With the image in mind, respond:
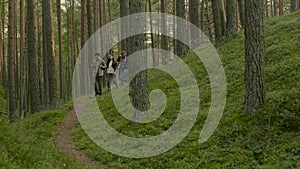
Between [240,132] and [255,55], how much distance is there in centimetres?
196

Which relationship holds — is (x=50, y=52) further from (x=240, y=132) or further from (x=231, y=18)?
(x=240, y=132)

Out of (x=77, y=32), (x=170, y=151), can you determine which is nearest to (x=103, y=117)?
(x=170, y=151)

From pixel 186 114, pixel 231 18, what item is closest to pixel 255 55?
pixel 186 114

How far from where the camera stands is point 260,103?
900 cm

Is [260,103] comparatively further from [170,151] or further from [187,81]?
[187,81]

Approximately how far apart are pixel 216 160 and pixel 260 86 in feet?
8.02

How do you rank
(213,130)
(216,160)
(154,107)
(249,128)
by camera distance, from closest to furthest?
(216,160)
(249,128)
(213,130)
(154,107)

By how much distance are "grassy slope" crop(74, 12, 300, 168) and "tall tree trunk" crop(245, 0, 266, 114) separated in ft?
1.06

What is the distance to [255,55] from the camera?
8844 millimetres

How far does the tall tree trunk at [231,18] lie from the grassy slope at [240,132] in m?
4.21

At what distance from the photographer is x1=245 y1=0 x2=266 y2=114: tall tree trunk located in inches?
349

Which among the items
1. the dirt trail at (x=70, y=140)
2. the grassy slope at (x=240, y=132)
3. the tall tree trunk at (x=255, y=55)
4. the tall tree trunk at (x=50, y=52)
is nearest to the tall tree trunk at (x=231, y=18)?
the grassy slope at (x=240, y=132)

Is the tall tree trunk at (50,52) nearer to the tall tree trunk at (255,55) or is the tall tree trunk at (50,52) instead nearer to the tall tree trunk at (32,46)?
the tall tree trunk at (32,46)

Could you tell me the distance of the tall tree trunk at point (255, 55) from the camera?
887cm
